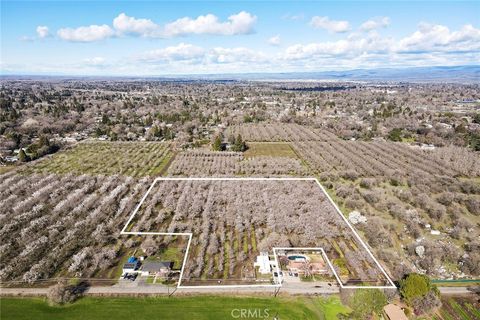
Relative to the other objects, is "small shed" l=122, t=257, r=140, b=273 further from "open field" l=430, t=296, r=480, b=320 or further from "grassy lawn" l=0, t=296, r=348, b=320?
"open field" l=430, t=296, r=480, b=320

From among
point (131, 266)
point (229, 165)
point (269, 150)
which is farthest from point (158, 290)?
point (269, 150)

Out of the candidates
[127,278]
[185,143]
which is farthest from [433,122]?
[127,278]

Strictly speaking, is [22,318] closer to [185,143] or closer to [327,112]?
[185,143]

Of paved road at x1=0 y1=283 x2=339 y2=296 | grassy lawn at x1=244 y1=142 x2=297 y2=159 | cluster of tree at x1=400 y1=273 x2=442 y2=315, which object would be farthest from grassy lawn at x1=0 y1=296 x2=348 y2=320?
grassy lawn at x1=244 y1=142 x2=297 y2=159

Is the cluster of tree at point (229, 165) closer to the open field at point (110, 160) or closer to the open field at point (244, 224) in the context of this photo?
the open field at point (110, 160)

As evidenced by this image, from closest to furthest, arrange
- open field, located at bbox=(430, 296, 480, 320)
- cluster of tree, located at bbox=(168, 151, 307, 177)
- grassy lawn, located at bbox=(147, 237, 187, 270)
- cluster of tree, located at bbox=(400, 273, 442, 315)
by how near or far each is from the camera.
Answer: cluster of tree, located at bbox=(400, 273, 442, 315)
open field, located at bbox=(430, 296, 480, 320)
grassy lawn, located at bbox=(147, 237, 187, 270)
cluster of tree, located at bbox=(168, 151, 307, 177)
